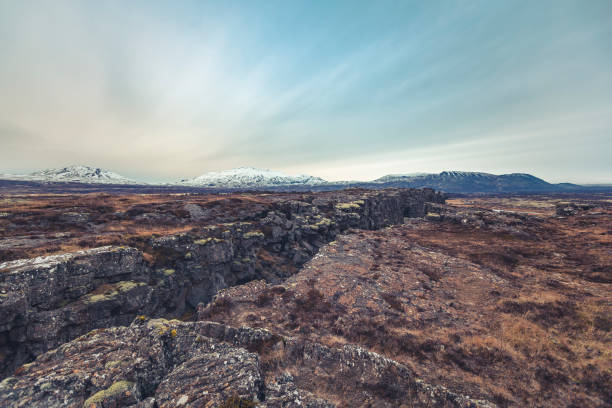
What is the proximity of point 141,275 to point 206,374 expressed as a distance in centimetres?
1608

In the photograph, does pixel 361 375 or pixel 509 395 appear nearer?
pixel 509 395

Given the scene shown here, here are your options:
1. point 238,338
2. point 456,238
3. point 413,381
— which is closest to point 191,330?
point 238,338

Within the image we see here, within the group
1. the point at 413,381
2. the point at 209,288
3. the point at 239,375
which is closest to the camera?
the point at 239,375

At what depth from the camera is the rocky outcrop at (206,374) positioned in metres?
9.00

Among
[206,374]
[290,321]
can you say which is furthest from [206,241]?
[206,374]

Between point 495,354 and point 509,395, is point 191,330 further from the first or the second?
point 495,354

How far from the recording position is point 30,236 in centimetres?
2280

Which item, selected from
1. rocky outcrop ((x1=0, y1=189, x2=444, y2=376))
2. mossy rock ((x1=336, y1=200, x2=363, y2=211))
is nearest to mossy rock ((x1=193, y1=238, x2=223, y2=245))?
rocky outcrop ((x1=0, y1=189, x2=444, y2=376))

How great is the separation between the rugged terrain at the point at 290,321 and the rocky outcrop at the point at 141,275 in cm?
12

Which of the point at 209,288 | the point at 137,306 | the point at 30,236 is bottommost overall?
the point at 209,288

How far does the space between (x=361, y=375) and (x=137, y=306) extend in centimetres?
2002

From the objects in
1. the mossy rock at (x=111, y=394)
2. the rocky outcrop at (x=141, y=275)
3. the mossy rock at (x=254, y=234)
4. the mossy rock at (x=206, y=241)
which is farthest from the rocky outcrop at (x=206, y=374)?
the mossy rock at (x=254, y=234)

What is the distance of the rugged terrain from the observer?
10.1 metres

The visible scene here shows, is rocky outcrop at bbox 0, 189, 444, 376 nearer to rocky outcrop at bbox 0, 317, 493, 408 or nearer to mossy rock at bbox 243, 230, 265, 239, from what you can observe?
mossy rock at bbox 243, 230, 265, 239
